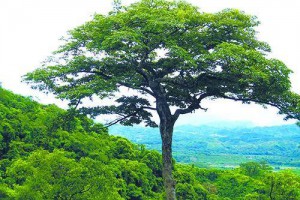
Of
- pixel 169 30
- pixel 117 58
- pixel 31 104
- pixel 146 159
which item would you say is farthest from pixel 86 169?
pixel 146 159

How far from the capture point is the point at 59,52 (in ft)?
39.9

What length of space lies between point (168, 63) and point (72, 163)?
12.0ft

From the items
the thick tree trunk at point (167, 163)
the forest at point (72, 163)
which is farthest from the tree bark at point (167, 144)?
the forest at point (72, 163)

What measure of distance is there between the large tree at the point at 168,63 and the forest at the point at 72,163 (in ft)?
4.83

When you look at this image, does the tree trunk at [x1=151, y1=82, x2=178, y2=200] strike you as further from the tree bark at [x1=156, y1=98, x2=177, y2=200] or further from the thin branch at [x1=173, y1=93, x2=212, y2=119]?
the thin branch at [x1=173, y1=93, x2=212, y2=119]

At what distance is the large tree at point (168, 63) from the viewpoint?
10547mm

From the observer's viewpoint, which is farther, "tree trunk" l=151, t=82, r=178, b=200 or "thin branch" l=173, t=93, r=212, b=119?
"thin branch" l=173, t=93, r=212, b=119

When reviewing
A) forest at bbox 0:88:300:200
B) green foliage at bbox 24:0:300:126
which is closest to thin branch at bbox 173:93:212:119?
green foliage at bbox 24:0:300:126

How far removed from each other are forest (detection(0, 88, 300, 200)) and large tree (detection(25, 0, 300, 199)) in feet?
4.83

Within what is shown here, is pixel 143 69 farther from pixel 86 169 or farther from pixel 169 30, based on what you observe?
pixel 86 169

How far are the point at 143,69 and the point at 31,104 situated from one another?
8962 millimetres

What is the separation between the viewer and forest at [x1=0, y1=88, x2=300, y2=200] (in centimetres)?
1003

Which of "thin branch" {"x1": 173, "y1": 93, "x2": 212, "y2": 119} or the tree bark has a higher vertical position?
"thin branch" {"x1": 173, "y1": 93, "x2": 212, "y2": 119}

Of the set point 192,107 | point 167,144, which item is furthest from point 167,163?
point 192,107
